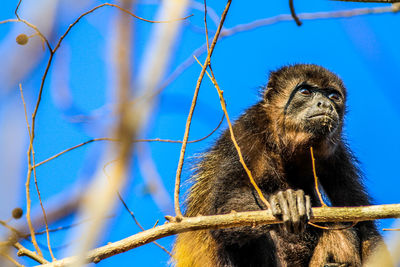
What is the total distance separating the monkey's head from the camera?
6551mm

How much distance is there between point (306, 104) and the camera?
6.87 metres

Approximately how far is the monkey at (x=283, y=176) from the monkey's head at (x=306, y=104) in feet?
0.04

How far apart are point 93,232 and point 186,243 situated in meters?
5.09

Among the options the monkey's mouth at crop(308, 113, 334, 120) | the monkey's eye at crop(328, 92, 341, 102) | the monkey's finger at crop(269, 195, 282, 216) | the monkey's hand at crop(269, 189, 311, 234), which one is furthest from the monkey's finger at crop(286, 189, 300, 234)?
the monkey's eye at crop(328, 92, 341, 102)

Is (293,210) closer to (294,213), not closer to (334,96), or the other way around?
(294,213)

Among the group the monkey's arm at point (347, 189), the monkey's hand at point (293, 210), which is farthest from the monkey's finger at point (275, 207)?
the monkey's arm at point (347, 189)

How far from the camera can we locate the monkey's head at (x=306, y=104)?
258 inches

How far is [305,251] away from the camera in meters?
6.37

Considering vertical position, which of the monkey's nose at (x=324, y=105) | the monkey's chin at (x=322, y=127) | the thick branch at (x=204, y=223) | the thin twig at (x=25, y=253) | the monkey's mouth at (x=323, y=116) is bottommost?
the thin twig at (x=25, y=253)

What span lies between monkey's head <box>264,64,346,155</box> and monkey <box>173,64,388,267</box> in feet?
0.04

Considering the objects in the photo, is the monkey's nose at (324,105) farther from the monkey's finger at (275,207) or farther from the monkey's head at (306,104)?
the monkey's finger at (275,207)

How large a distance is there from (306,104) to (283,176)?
105 centimetres

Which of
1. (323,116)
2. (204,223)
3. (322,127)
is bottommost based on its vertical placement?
(204,223)

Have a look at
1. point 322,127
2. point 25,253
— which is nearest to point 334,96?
point 322,127
